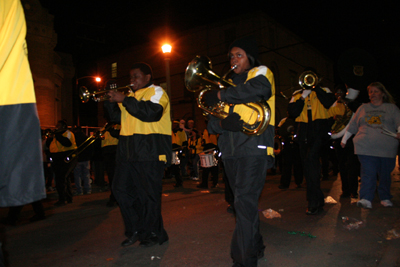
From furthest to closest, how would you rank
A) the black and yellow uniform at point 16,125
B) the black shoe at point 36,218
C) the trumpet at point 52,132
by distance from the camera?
the trumpet at point 52,132 < the black shoe at point 36,218 < the black and yellow uniform at point 16,125

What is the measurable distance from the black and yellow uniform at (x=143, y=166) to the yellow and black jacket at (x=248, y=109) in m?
0.97

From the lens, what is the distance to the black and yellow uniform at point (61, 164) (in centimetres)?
779

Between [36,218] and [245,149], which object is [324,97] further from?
[36,218]

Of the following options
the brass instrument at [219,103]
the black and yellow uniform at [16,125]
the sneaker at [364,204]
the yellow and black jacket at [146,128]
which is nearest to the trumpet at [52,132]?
the yellow and black jacket at [146,128]

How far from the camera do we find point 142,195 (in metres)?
4.03

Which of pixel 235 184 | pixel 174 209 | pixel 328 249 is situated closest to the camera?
pixel 235 184

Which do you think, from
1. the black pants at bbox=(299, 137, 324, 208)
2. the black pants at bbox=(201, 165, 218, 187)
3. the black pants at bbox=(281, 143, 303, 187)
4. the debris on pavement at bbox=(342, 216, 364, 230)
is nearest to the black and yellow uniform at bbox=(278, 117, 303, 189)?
the black pants at bbox=(281, 143, 303, 187)

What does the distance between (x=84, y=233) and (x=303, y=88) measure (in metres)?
4.19

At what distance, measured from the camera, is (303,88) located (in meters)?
5.43

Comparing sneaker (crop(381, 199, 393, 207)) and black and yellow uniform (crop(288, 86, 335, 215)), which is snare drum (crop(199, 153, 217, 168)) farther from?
sneaker (crop(381, 199, 393, 207))

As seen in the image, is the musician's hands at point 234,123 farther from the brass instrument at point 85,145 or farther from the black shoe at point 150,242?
the brass instrument at point 85,145

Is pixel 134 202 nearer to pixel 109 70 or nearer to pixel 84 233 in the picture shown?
pixel 84 233

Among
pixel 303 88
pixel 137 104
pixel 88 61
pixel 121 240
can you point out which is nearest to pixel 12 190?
pixel 137 104

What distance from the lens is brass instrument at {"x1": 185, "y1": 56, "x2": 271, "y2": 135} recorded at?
3107 mm
